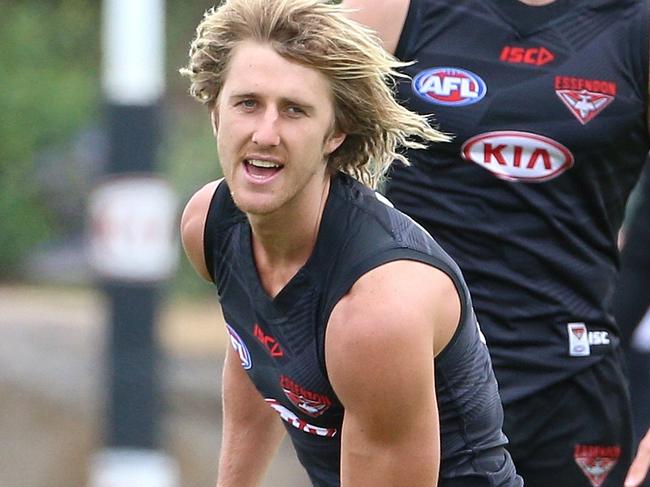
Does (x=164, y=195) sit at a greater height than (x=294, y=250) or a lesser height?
lesser

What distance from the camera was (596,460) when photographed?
381 centimetres

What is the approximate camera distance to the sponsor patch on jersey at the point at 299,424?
10.4ft

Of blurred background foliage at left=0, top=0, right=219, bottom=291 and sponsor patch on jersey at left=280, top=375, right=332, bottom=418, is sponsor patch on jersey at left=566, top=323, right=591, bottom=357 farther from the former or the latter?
blurred background foliage at left=0, top=0, right=219, bottom=291

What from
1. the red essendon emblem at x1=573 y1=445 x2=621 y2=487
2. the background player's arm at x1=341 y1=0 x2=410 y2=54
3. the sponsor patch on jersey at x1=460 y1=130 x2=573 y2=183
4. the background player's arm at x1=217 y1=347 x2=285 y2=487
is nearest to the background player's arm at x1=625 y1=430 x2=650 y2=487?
the red essendon emblem at x1=573 y1=445 x2=621 y2=487

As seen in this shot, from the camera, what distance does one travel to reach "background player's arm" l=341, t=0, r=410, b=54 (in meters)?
3.58

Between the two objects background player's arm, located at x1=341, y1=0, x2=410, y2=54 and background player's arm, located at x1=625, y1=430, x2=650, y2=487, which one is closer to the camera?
background player's arm, located at x1=341, y1=0, x2=410, y2=54

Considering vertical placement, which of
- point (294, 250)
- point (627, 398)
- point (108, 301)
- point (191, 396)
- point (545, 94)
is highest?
point (545, 94)

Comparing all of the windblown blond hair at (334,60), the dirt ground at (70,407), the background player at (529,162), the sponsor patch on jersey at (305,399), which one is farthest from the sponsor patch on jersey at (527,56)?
the dirt ground at (70,407)

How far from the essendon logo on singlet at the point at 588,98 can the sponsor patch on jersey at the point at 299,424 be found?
36.3 inches

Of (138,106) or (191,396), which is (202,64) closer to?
(138,106)

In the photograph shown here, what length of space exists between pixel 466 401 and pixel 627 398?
0.90 m

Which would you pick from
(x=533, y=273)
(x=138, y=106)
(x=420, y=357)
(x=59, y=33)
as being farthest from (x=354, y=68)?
(x=59, y=33)

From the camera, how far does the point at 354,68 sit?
118 inches

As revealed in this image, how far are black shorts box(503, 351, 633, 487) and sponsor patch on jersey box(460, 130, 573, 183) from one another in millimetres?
489
